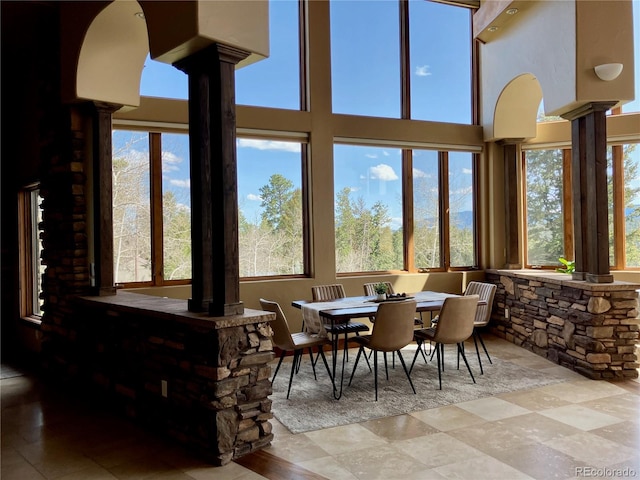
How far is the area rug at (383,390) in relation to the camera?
396 centimetres

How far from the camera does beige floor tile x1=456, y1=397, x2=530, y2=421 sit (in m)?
3.93

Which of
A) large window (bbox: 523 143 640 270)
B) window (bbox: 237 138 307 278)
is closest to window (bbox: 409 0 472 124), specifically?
large window (bbox: 523 143 640 270)

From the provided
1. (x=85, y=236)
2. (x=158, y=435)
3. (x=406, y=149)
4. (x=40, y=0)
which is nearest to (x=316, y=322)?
(x=158, y=435)

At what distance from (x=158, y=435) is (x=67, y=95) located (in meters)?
3.09

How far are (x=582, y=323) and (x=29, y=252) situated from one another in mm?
6143

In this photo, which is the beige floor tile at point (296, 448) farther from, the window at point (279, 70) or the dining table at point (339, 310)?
the window at point (279, 70)

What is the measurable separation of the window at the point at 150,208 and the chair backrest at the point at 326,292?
146 centimetres

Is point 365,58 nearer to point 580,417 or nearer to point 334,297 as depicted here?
point 334,297

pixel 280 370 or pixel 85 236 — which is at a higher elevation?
pixel 85 236

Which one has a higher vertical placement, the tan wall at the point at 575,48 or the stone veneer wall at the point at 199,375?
the tan wall at the point at 575,48

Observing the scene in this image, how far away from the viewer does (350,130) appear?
6512 millimetres

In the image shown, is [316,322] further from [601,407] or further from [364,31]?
[364,31]

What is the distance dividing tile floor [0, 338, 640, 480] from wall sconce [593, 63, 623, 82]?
2.92 metres

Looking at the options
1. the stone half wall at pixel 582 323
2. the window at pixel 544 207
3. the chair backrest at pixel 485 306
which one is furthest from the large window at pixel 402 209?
the chair backrest at pixel 485 306
